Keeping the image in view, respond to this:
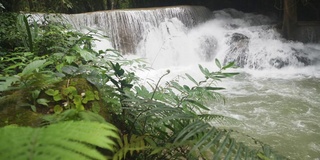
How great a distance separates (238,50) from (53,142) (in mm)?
9013

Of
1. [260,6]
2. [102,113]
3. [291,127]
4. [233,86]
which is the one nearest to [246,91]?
[233,86]

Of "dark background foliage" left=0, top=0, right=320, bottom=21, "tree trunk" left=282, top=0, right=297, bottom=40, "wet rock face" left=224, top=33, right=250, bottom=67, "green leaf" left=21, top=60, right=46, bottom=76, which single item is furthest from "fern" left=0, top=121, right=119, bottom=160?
"dark background foliage" left=0, top=0, right=320, bottom=21

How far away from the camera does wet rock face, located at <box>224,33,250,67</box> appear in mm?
8617

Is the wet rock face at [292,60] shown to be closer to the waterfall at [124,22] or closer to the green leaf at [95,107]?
the waterfall at [124,22]

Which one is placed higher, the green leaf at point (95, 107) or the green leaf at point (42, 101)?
the green leaf at point (42, 101)

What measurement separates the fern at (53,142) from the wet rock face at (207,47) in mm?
9293

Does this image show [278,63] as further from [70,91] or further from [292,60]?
[70,91]

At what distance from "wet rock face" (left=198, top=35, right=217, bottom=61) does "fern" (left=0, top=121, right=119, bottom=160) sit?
366 inches

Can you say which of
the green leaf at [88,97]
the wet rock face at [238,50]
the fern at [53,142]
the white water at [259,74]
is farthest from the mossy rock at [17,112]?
the wet rock face at [238,50]

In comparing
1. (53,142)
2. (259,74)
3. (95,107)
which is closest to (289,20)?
(259,74)

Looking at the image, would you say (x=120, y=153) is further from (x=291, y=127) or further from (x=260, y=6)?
(x=260, y=6)

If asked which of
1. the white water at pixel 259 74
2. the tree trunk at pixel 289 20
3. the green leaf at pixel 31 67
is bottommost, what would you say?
the white water at pixel 259 74

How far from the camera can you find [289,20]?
9.28 m

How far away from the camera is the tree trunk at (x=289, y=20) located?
906cm
